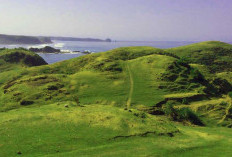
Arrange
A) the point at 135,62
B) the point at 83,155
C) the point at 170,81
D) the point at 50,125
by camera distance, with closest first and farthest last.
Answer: the point at 83,155, the point at 50,125, the point at 170,81, the point at 135,62

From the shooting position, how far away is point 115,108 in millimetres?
41781

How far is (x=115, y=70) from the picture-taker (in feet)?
234

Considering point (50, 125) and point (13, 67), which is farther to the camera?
point (13, 67)

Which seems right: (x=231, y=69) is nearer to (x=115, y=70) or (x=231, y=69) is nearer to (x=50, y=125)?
(x=115, y=70)

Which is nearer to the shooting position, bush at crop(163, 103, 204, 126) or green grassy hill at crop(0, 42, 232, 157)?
green grassy hill at crop(0, 42, 232, 157)

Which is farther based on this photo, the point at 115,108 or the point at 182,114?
the point at 182,114

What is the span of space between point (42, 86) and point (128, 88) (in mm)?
25749

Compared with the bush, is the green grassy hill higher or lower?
higher

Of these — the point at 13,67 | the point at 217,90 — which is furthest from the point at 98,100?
the point at 13,67

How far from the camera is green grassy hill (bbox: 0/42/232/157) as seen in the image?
82.3 feet

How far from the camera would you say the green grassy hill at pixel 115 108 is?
25.1 m

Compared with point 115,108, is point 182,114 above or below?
below

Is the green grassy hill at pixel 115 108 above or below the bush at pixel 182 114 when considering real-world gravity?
above

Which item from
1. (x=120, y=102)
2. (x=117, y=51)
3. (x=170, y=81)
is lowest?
(x=120, y=102)
